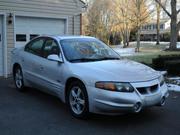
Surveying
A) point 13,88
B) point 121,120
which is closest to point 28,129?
point 121,120

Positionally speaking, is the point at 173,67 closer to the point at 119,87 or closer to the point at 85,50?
the point at 85,50

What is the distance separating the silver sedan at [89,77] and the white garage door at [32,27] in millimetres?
4562

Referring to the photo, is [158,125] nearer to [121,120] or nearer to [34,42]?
[121,120]

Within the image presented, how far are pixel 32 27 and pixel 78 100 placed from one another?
23.6ft

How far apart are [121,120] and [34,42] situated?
127 inches

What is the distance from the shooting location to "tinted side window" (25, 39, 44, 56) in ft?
24.8

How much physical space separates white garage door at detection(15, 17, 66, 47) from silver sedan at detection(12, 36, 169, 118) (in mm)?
4562

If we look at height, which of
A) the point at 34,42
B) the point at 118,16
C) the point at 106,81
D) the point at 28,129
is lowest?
the point at 28,129

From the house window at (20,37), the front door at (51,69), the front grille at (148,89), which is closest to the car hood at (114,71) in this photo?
the front grille at (148,89)

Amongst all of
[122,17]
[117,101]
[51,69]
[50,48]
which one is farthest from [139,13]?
[117,101]

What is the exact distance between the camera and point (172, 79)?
34.7ft

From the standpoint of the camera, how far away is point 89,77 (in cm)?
568

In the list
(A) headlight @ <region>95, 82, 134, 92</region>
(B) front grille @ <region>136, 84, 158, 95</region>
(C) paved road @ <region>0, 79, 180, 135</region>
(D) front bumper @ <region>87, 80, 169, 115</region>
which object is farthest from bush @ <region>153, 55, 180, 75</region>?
(A) headlight @ <region>95, 82, 134, 92</region>

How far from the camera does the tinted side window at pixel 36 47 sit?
755 cm
